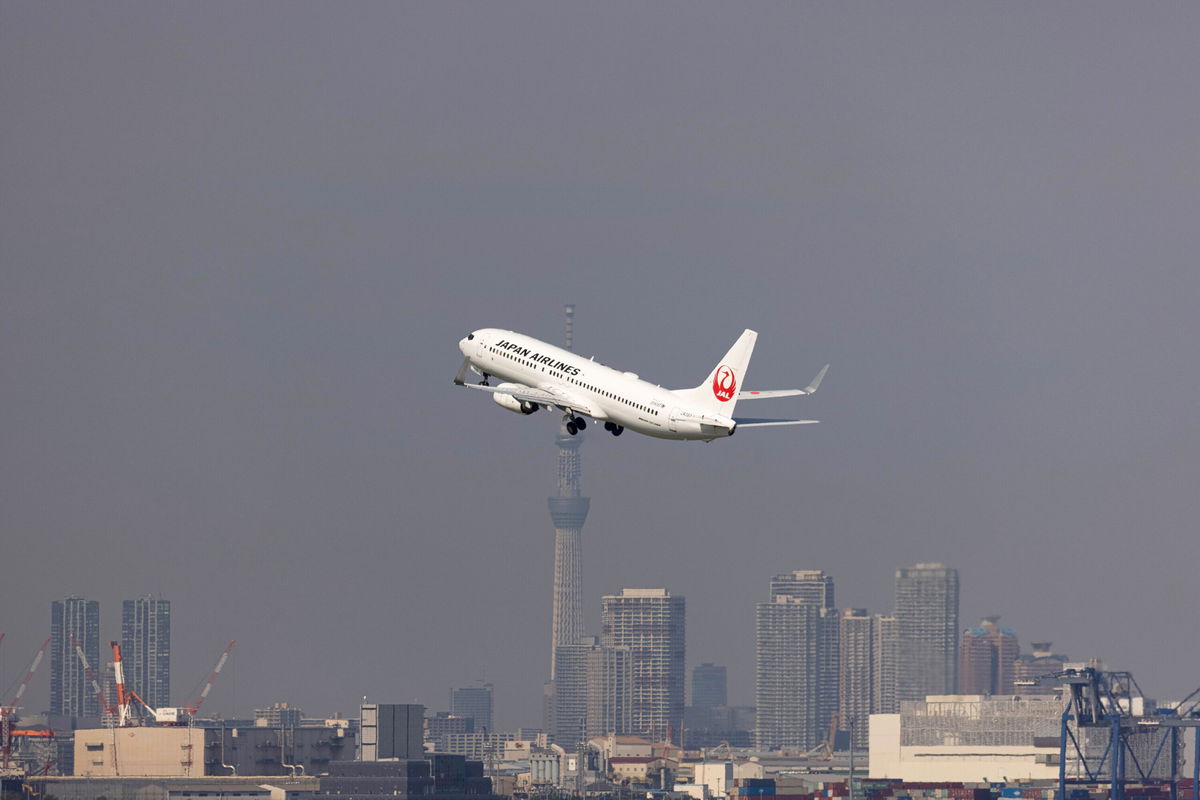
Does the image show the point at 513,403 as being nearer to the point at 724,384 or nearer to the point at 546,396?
the point at 546,396

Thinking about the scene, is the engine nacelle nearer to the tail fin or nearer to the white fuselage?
the white fuselage

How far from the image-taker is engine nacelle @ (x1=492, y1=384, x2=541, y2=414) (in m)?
165

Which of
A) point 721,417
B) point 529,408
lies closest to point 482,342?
point 529,408

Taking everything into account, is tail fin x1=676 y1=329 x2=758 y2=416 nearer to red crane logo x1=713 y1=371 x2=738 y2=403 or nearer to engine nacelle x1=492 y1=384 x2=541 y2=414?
red crane logo x1=713 y1=371 x2=738 y2=403

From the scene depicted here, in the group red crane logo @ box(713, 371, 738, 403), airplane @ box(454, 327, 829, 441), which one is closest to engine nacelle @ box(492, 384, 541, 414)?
airplane @ box(454, 327, 829, 441)

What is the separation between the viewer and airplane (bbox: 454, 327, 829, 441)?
513 feet

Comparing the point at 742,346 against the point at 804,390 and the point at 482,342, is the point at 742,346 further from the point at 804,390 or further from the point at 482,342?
the point at 482,342

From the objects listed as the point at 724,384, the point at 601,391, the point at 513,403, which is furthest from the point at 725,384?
the point at 513,403

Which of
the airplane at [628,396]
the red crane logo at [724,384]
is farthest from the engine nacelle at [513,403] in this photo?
the red crane logo at [724,384]

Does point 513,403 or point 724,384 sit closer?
point 724,384

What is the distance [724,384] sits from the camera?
159m

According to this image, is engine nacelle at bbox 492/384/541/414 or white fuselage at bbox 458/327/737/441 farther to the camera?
engine nacelle at bbox 492/384/541/414

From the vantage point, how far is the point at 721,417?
156000 mm

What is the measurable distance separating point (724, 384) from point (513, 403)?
14746 millimetres
